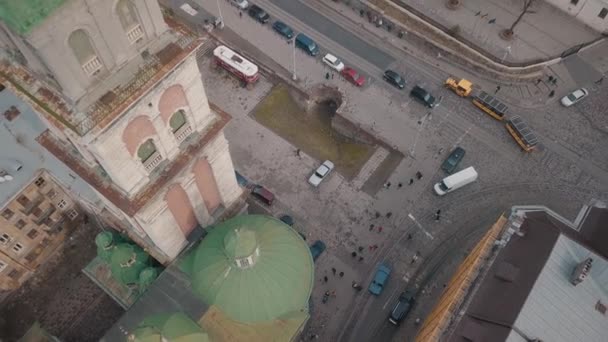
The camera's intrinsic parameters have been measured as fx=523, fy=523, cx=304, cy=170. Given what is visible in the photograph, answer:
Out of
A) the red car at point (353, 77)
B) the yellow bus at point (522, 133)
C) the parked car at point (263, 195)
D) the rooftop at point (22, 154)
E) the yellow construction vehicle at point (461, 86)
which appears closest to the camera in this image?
the rooftop at point (22, 154)

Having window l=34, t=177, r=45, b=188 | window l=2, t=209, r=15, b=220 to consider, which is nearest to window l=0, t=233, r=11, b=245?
window l=2, t=209, r=15, b=220

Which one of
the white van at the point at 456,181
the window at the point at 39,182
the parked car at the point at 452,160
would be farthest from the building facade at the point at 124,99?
the parked car at the point at 452,160

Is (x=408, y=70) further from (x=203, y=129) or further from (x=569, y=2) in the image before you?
(x=203, y=129)

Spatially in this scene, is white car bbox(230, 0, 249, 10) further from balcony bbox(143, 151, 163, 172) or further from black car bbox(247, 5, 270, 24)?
balcony bbox(143, 151, 163, 172)

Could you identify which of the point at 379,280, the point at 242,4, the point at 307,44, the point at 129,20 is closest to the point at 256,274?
the point at 379,280

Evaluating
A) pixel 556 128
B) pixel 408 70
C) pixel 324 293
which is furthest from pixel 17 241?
pixel 556 128

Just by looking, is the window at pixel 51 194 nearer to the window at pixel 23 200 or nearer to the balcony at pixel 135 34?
the window at pixel 23 200

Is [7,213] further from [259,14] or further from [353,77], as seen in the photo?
[353,77]
